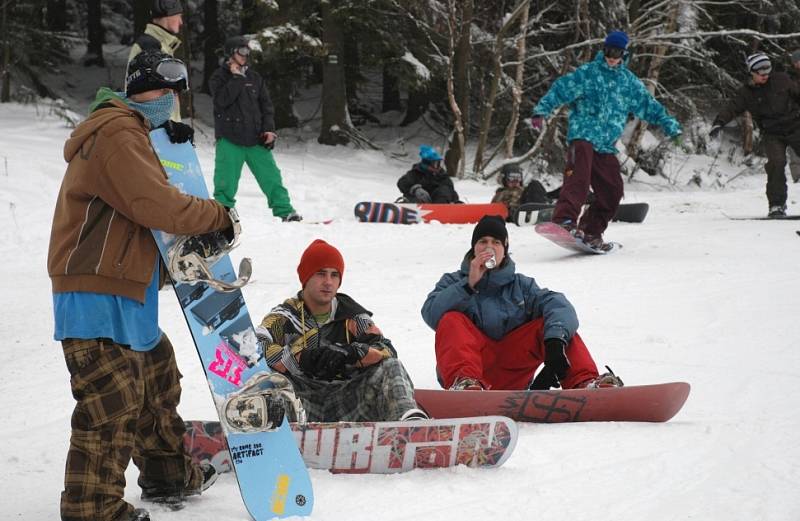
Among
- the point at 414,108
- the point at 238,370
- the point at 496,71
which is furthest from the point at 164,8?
the point at 414,108

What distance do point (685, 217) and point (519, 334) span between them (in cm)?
747

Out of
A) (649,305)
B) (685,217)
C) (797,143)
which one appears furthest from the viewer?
(685,217)

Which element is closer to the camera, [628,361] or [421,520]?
[421,520]

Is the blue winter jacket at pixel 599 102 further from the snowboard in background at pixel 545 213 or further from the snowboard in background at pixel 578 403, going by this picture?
the snowboard in background at pixel 578 403

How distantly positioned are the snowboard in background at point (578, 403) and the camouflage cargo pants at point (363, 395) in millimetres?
247

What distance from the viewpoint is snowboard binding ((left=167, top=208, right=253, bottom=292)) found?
278cm

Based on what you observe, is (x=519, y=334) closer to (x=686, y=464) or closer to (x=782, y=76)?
(x=686, y=464)

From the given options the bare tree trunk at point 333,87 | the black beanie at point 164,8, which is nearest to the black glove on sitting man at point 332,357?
the black beanie at point 164,8

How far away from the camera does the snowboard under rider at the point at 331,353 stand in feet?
11.8

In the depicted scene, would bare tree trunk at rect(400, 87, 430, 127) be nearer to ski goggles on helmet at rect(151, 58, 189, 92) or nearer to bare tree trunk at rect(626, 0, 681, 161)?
bare tree trunk at rect(626, 0, 681, 161)

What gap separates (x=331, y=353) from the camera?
3586 millimetres

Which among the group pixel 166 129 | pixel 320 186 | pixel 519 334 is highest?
pixel 166 129

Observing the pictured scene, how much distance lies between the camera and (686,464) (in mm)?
3307

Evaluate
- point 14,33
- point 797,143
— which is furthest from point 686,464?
point 14,33
